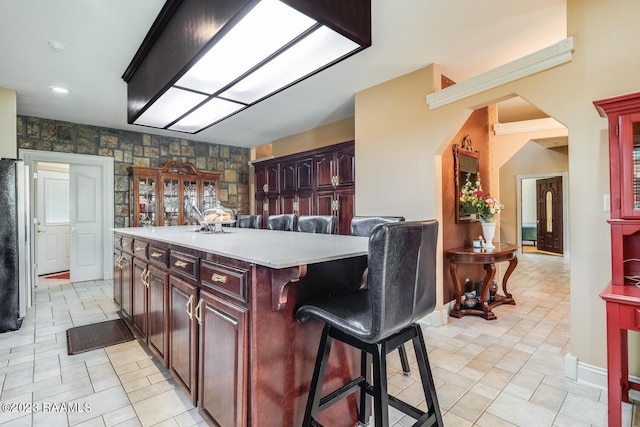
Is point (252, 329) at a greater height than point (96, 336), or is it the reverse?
point (252, 329)

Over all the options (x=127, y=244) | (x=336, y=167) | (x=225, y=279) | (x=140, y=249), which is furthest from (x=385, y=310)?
(x=336, y=167)

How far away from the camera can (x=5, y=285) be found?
3020mm

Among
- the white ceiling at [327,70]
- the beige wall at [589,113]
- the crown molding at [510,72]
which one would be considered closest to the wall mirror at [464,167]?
the crown molding at [510,72]

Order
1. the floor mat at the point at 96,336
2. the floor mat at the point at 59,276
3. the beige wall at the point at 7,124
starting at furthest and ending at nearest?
the floor mat at the point at 59,276 → the beige wall at the point at 7,124 → the floor mat at the point at 96,336

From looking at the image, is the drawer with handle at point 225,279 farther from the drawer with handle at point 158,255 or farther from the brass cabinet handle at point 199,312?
the drawer with handle at point 158,255

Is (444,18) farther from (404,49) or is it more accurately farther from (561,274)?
(561,274)

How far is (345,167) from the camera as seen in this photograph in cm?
427

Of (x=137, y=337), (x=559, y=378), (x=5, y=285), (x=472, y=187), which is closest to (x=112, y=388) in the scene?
(x=137, y=337)

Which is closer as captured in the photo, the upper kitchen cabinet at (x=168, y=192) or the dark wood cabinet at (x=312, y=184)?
the dark wood cabinet at (x=312, y=184)

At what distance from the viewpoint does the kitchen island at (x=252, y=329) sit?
4.15ft

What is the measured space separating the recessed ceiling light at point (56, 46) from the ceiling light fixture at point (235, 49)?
1.72 ft

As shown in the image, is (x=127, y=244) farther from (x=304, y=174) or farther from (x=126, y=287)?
(x=304, y=174)

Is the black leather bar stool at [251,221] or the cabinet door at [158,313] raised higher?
the black leather bar stool at [251,221]

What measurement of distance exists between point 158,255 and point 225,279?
1.02 meters
